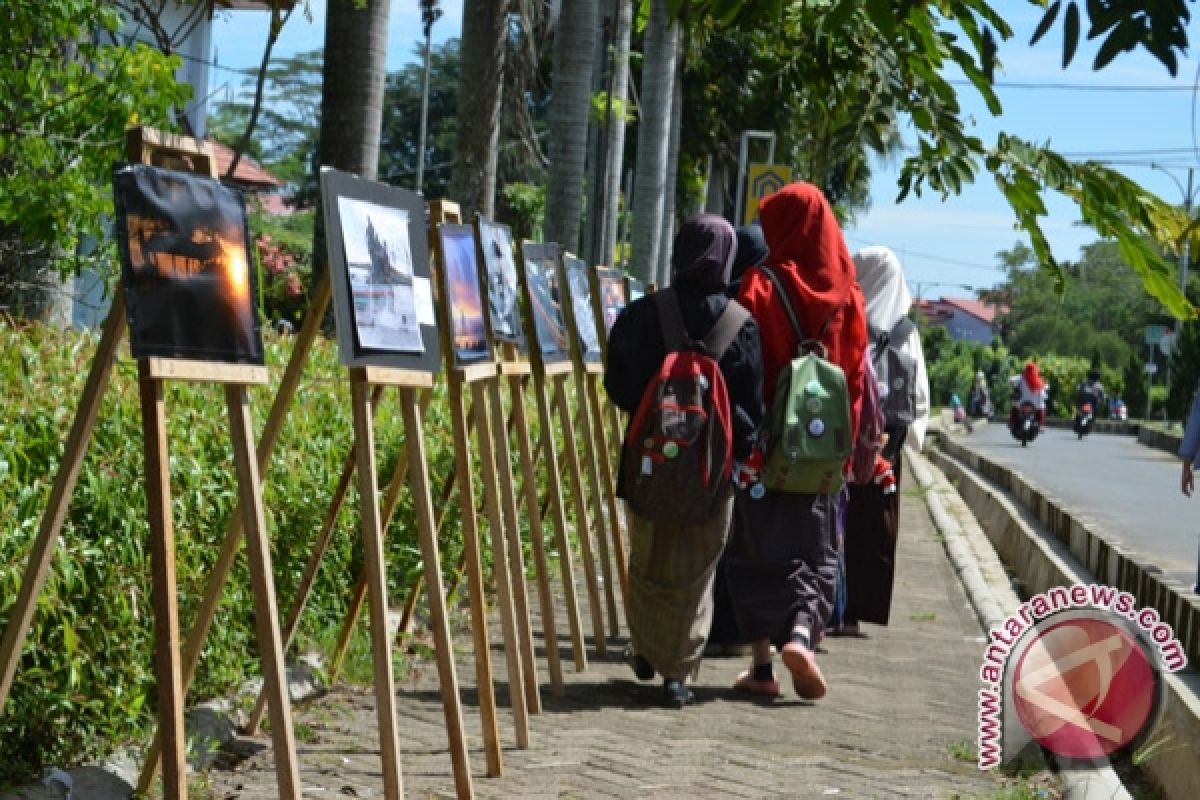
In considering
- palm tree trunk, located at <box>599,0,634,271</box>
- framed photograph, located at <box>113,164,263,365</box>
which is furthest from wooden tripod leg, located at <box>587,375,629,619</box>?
palm tree trunk, located at <box>599,0,634,271</box>

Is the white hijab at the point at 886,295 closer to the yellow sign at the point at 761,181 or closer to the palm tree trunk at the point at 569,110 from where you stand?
the palm tree trunk at the point at 569,110

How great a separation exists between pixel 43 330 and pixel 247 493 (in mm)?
3289

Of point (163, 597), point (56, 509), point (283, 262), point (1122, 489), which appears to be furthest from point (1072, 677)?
point (1122, 489)

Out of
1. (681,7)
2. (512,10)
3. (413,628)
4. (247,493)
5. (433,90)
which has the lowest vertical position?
(413,628)

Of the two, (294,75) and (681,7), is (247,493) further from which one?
(294,75)

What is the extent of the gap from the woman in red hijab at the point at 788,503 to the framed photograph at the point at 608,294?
1.68 metres

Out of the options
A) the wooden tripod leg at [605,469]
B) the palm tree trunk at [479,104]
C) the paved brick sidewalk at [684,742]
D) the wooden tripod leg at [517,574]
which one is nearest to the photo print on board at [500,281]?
the wooden tripod leg at [517,574]

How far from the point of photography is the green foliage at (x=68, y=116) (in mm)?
9430

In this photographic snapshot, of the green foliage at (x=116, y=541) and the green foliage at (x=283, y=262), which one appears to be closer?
the green foliage at (x=116, y=541)

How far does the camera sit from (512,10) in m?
15.5

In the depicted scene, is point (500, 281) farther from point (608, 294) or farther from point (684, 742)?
point (608, 294)

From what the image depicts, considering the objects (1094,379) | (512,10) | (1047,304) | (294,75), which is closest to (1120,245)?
(512,10)

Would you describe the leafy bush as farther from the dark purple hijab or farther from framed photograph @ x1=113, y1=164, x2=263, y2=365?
the dark purple hijab

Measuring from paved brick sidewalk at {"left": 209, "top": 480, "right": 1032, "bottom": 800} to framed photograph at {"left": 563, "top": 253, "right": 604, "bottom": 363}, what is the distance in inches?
57.5
